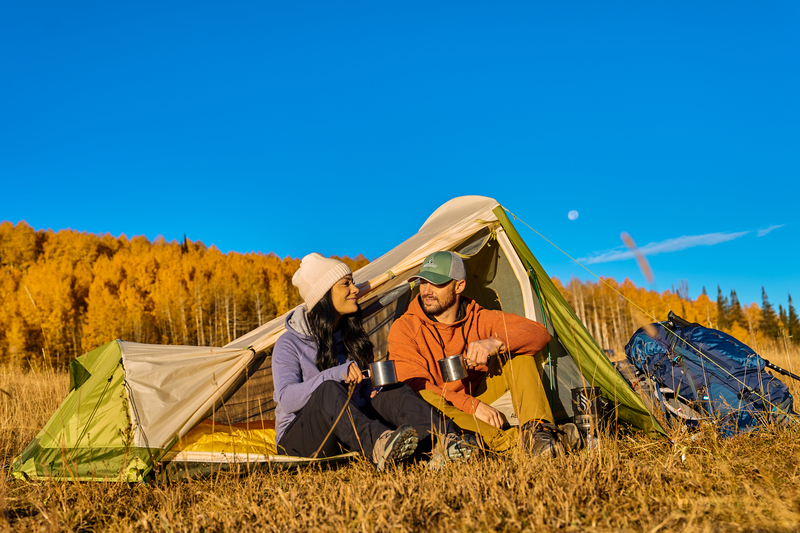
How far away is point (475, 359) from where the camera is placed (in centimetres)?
271

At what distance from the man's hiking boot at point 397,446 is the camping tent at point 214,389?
52cm

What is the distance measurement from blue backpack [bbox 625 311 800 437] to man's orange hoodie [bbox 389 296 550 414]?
0.71 metres

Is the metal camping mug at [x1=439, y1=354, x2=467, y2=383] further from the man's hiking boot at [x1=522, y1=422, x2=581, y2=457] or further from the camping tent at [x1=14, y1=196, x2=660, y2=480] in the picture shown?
the camping tent at [x1=14, y1=196, x2=660, y2=480]

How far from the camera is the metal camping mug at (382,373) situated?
241cm

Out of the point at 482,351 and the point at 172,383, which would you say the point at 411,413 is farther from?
the point at 172,383

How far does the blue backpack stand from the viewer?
2.77 metres

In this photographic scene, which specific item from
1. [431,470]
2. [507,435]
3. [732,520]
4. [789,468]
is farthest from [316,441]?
[789,468]

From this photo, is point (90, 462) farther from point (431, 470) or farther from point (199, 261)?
point (199, 261)

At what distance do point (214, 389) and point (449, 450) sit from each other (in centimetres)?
160

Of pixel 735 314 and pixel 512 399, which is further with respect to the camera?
pixel 735 314

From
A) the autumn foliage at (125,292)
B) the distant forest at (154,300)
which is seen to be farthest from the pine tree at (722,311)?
the autumn foliage at (125,292)

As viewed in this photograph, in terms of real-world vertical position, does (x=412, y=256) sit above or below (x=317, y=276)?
above

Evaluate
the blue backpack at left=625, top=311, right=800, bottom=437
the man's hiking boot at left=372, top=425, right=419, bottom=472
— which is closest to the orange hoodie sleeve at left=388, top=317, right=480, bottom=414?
the man's hiking boot at left=372, top=425, right=419, bottom=472

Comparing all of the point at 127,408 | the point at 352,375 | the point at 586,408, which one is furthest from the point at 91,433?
the point at 586,408
